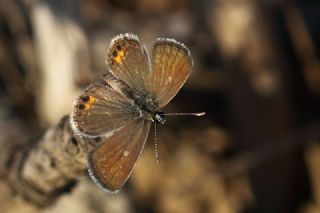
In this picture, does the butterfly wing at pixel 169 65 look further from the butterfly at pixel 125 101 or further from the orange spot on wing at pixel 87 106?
the orange spot on wing at pixel 87 106

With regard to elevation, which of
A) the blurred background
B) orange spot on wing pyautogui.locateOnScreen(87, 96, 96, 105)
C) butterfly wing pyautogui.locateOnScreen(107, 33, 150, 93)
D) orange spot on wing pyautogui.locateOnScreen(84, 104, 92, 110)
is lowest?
the blurred background

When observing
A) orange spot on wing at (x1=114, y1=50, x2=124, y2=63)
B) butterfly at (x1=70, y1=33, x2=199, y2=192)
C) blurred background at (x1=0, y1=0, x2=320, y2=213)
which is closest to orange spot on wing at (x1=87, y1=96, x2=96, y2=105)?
butterfly at (x1=70, y1=33, x2=199, y2=192)

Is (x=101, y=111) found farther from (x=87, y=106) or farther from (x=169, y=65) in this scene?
(x=169, y=65)

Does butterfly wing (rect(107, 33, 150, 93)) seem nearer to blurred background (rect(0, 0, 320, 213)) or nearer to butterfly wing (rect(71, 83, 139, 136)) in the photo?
butterfly wing (rect(71, 83, 139, 136))

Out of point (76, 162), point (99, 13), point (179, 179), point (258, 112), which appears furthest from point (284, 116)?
point (76, 162)

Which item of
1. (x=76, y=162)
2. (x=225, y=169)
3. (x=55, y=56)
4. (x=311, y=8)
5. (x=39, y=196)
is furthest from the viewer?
(x=311, y=8)

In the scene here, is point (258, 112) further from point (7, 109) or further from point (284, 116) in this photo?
point (7, 109)
